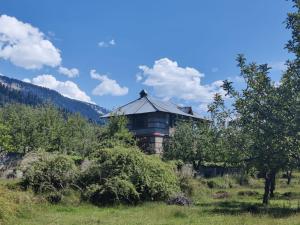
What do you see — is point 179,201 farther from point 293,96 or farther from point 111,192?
point 293,96

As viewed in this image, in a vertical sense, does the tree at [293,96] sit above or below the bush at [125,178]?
above

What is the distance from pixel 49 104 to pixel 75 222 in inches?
2443

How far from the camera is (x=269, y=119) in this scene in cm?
2195

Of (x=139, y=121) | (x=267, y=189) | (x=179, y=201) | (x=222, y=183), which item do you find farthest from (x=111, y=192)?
(x=139, y=121)

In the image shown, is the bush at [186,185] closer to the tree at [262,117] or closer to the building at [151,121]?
the tree at [262,117]

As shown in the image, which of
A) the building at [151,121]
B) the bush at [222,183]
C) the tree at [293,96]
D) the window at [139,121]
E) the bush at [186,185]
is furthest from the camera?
the window at [139,121]

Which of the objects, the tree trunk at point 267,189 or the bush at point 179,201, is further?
the tree trunk at point 267,189

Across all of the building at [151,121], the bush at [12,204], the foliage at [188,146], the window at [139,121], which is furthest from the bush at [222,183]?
the bush at [12,204]

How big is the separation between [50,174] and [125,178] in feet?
13.8

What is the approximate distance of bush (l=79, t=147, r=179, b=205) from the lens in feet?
76.5

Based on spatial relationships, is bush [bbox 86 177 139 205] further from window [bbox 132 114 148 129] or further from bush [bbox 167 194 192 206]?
window [bbox 132 114 148 129]

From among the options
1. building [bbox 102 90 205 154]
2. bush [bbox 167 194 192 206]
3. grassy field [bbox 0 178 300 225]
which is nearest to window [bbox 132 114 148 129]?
building [bbox 102 90 205 154]

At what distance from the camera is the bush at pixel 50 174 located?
23.0 m

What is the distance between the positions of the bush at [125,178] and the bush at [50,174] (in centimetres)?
109
